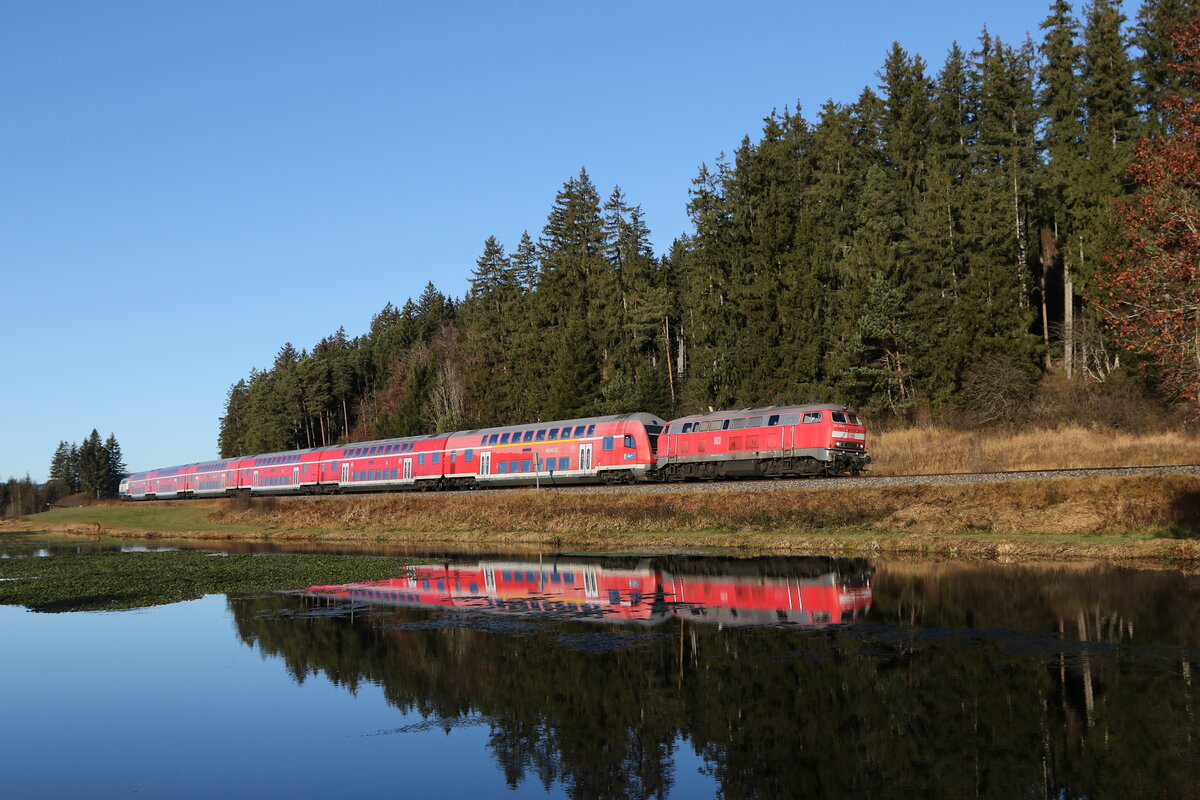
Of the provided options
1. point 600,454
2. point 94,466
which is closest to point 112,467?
point 94,466

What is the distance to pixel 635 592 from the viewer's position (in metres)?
30.4

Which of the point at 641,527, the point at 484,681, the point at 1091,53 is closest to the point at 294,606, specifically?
the point at 484,681

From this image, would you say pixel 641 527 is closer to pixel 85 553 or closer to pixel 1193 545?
pixel 1193 545

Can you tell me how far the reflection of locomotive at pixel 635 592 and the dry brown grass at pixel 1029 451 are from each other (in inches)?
620

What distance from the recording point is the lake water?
13555 mm

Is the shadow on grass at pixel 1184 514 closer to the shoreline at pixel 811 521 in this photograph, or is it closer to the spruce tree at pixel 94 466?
the shoreline at pixel 811 521

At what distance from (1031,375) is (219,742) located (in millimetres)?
54487

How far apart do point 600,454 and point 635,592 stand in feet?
82.1

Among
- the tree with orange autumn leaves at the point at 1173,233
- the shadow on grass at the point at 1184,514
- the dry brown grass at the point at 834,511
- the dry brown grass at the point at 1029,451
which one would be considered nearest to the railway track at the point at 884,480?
the dry brown grass at the point at 834,511

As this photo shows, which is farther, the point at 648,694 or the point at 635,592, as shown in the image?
the point at 635,592

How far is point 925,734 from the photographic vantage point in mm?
14648

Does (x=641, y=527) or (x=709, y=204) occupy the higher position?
(x=709, y=204)

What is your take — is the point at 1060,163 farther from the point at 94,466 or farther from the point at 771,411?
the point at 94,466

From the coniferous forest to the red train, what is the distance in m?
14.0
